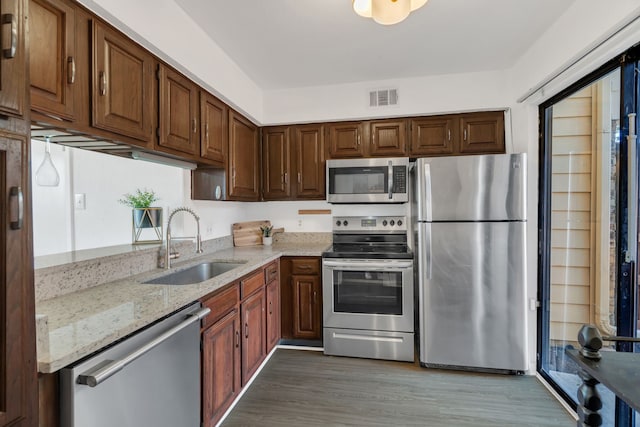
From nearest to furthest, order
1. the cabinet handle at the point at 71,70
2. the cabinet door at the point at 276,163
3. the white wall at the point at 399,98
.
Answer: the cabinet handle at the point at 71,70
the white wall at the point at 399,98
the cabinet door at the point at 276,163

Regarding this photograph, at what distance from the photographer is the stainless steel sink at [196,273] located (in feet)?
6.66

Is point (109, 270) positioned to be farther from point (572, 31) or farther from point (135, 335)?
point (572, 31)

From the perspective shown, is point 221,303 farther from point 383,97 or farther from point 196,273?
point 383,97

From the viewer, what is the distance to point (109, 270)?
1.75 meters

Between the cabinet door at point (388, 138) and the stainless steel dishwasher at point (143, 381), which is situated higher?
the cabinet door at point (388, 138)

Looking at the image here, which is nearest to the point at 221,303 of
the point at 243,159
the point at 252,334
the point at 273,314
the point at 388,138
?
the point at 252,334

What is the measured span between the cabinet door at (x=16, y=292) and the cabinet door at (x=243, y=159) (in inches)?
75.0

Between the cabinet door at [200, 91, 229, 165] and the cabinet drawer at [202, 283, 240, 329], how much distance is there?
1006 mm

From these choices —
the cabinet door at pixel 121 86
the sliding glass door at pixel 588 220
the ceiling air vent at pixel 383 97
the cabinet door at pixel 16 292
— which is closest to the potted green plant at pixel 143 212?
the cabinet door at pixel 121 86

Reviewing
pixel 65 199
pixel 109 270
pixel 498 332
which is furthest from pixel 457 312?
pixel 65 199

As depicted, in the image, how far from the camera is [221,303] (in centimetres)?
181

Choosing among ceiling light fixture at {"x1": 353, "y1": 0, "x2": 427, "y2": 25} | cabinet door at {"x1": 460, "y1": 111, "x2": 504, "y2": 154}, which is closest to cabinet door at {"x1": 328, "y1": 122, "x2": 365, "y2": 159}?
cabinet door at {"x1": 460, "y1": 111, "x2": 504, "y2": 154}

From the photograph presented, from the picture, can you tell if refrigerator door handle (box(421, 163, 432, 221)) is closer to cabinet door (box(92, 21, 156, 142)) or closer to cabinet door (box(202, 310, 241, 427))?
cabinet door (box(202, 310, 241, 427))

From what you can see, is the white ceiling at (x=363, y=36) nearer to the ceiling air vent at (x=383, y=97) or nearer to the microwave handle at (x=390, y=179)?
the ceiling air vent at (x=383, y=97)
